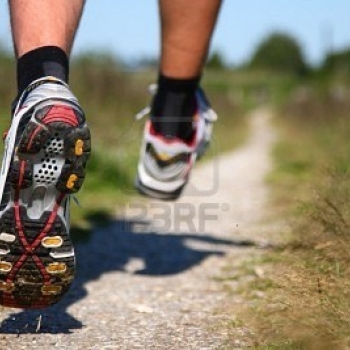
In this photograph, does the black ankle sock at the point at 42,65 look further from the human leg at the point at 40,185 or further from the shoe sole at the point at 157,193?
the shoe sole at the point at 157,193

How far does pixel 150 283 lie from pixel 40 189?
837 mm

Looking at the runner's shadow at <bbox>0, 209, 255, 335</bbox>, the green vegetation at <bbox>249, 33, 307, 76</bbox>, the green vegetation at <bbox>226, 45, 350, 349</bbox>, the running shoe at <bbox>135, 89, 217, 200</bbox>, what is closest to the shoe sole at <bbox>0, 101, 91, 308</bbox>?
the runner's shadow at <bbox>0, 209, 255, 335</bbox>

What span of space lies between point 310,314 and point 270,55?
59.8 metres

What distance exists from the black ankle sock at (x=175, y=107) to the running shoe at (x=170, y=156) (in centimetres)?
2

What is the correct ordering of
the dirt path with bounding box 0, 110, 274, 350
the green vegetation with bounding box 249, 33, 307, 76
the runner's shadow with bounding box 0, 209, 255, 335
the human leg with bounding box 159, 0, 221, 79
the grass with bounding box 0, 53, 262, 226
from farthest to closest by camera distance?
1. the green vegetation with bounding box 249, 33, 307, 76
2. the grass with bounding box 0, 53, 262, 226
3. the human leg with bounding box 159, 0, 221, 79
4. the runner's shadow with bounding box 0, 209, 255, 335
5. the dirt path with bounding box 0, 110, 274, 350

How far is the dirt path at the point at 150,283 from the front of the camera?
1585 mm

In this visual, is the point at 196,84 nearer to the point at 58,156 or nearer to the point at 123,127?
the point at 58,156

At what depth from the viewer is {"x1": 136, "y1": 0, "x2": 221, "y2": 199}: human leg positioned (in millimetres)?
2049

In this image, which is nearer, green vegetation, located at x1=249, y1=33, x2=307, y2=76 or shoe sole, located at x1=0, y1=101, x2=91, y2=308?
shoe sole, located at x1=0, y1=101, x2=91, y2=308

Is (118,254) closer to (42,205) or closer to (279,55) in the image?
(42,205)

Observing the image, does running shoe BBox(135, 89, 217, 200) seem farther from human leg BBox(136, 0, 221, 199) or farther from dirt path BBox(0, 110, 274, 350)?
dirt path BBox(0, 110, 274, 350)

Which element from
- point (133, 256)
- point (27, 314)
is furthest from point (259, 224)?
point (27, 314)

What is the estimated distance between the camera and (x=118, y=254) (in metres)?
2.62

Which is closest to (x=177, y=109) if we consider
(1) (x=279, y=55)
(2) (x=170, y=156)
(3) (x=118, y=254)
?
(2) (x=170, y=156)
